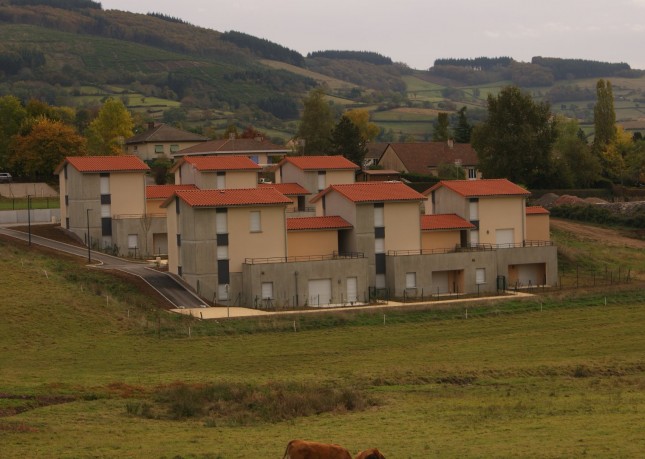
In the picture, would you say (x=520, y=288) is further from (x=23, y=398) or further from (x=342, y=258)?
(x=23, y=398)

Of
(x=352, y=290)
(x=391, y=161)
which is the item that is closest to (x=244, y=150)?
(x=391, y=161)

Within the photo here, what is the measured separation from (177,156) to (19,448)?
8788 centimetres

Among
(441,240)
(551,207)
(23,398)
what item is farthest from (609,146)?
(23,398)

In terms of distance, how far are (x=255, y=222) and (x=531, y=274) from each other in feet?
56.1

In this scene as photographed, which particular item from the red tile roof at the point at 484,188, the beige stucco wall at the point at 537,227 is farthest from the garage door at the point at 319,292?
the beige stucco wall at the point at 537,227

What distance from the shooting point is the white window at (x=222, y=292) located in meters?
63.5

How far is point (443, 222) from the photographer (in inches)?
2832

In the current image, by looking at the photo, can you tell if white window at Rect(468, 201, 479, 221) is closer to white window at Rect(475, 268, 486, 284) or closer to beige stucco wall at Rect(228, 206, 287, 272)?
white window at Rect(475, 268, 486, 284)

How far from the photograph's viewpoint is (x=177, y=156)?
11669cm

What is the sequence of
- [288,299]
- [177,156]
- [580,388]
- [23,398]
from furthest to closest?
[177,156] → [288,299] → [580,388] → [23,398]

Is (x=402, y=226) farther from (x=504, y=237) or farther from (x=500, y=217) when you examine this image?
(x=504, y=237)

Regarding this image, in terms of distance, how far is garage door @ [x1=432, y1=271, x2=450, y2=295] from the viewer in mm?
68688

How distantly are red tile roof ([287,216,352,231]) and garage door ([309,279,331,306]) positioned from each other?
4022mm

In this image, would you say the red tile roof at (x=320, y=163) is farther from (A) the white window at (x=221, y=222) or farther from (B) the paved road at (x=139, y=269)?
(A) the white window at (x=221, y=222)
